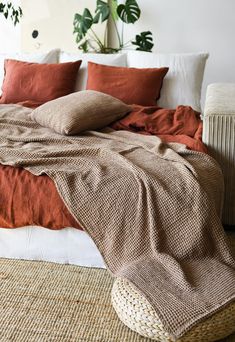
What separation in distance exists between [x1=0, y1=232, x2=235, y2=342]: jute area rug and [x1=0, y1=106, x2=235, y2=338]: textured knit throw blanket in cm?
15

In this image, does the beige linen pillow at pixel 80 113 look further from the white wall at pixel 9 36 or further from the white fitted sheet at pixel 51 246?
the white wall at pixel 9 36

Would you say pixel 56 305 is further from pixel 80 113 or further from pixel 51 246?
pixel 80 113

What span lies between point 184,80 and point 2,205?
1.49 metres

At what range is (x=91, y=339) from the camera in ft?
4.95

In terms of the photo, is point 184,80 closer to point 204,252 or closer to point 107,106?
point 107,106

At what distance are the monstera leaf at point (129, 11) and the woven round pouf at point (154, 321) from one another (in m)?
2.47

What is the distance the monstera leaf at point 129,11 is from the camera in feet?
11.4

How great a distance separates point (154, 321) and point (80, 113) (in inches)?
45.4

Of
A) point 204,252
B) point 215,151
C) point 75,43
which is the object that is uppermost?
point 75,43

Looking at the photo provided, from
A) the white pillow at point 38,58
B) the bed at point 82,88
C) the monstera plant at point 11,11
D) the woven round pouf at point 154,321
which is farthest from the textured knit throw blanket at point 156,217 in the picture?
the monstera plant at point 11,11

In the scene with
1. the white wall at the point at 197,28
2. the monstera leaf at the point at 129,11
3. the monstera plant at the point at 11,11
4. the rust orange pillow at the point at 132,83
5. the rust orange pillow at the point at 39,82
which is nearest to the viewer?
the rust orange pillow at the point at 132,83

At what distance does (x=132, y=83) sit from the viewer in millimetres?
2795

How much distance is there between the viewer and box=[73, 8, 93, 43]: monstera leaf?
355 centimetres

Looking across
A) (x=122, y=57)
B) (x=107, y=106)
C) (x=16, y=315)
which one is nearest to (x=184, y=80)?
(x=122, y=57)
